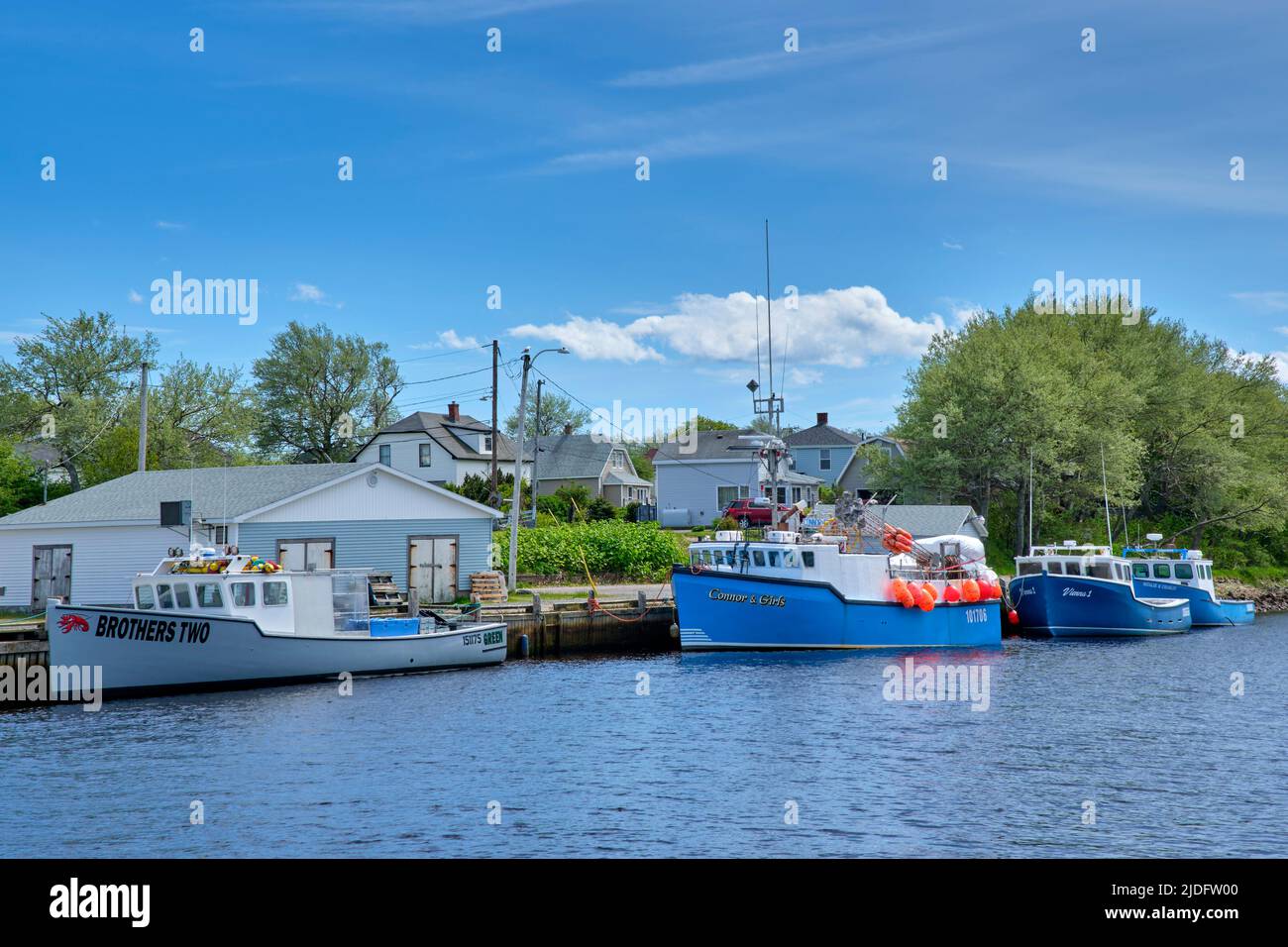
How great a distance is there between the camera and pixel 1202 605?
5206 centimetres

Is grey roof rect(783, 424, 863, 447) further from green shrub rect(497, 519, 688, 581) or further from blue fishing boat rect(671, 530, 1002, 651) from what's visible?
blue fishing boat rect(671, 530, 1002, 651)

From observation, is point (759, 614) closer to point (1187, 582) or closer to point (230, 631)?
point (230, 631)

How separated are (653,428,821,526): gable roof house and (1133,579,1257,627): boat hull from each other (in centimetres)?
2762

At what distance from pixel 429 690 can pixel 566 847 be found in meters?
14.2

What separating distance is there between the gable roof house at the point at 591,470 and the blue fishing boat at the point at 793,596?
43.4 m

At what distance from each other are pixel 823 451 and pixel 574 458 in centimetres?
1856

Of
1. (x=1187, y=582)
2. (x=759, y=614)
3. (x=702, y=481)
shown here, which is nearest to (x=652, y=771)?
(x=759, y=614)

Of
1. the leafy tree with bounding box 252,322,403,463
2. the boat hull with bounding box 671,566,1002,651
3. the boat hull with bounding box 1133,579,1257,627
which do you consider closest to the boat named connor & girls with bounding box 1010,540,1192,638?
the boat hull with bounding box 1133,579,1257,627

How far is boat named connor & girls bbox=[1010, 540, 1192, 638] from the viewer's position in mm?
46469

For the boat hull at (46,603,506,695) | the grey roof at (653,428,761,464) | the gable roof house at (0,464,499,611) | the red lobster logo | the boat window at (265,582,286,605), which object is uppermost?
the grey roof at (653,428,761,464)

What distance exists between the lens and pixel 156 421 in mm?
60656

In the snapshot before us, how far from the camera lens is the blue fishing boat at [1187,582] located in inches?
2014

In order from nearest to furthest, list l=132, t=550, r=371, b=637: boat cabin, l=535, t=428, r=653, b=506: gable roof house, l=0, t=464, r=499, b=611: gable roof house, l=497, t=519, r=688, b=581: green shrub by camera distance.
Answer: l=132, t=550, r=371, b=637: boat cabin, l=0, t=464, r=499, b=611: gable roof house, l=497, t=519, r=688, b=581: green shrub, l=535, t=428, r=653, b=506: gable roof house
